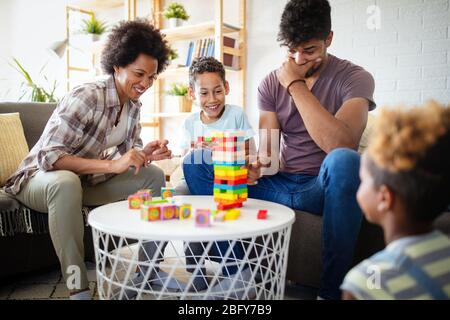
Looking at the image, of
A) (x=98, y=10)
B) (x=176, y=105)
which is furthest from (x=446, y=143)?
(x=98, y=10)

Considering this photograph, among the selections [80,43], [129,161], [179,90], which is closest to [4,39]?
[80,43]

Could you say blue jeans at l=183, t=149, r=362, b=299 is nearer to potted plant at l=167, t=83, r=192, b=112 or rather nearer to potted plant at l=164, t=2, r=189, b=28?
potted plant at l=167, t=83, r=192, b=112

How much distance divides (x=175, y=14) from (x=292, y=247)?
114 inches

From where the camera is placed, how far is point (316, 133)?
154cm

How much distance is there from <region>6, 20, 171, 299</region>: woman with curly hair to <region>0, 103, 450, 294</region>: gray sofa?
→ 0.20 meters

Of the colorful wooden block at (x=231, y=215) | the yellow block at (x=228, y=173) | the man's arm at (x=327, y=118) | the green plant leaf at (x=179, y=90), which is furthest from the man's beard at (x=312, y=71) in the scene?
the green plant leaf at (x=179, y=90)

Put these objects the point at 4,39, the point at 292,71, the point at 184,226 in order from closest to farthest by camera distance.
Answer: the point at 184,226 → the point at 292,71 → the point at 4,39

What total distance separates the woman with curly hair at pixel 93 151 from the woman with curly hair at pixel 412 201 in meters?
0.99

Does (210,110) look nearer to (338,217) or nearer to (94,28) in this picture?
(338,217)

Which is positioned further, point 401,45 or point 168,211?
point 401,45

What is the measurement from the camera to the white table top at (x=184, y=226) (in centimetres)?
102

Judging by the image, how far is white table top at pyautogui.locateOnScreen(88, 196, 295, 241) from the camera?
3.35ft

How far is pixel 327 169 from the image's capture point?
4.51ft
